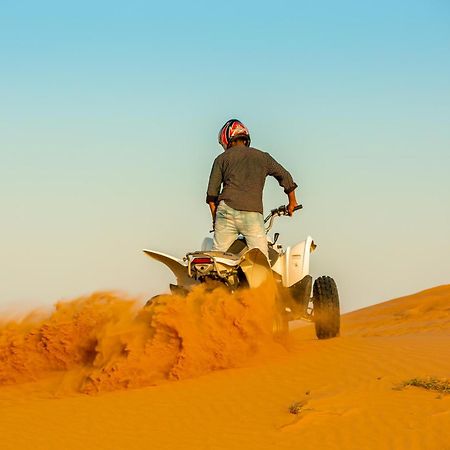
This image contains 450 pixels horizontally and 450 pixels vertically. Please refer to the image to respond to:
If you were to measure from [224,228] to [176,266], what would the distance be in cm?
65

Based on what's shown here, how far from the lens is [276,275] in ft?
30.8

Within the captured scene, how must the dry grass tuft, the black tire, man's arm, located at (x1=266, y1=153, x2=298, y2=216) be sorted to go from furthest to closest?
the black tire
man's arm, located at (x1=266, y1=153, x2=298, y2=216)
the dry grass tuft

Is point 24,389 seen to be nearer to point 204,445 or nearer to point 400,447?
point 204,445

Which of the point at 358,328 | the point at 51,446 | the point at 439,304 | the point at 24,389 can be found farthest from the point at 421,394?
the point at 439,304

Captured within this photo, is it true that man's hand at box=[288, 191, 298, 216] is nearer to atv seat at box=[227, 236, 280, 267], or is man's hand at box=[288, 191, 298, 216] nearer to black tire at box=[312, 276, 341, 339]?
atv seat at box=[227, 236, 280, 267]

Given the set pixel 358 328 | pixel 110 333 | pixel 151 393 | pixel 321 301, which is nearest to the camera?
pixel 151 393

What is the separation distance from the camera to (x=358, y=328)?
17875mm

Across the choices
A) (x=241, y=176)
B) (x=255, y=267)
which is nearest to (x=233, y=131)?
(x=241, y=176)

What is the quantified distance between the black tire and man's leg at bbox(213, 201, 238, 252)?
1.40 metres

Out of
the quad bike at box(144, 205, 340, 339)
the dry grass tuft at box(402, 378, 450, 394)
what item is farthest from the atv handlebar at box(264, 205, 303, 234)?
the dry grass tuft at box(402, 378, 450, 394)

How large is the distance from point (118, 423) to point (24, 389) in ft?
7.85

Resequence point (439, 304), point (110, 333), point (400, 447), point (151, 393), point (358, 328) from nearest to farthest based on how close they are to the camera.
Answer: point (400, 447)
point (151, 393)
point (110, 333)
point (358, 328)
point (439, 304)

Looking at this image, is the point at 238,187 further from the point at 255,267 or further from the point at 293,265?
the point at 293,265

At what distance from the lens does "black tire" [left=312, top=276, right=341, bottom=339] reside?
9.83 metres
